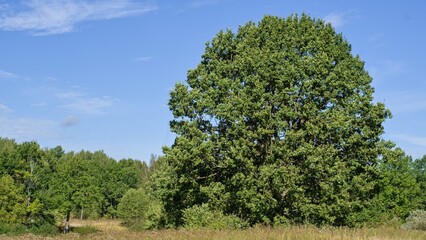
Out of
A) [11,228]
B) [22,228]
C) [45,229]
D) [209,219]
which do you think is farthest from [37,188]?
[209,219]

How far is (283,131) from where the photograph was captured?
2888 cm

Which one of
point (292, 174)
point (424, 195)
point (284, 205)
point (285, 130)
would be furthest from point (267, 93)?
point (424, 195)

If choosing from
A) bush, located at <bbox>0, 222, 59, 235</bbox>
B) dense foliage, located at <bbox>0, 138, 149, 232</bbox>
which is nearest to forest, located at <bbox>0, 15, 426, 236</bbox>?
bush, located at <bbox>0, 222, 59, 235</bbox>

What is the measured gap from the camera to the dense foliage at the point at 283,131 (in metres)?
28.2

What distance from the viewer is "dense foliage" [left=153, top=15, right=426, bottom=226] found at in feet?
92.6

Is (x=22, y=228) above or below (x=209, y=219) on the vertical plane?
below

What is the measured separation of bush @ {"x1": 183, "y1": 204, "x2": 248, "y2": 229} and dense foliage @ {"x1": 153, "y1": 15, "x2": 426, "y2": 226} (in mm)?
1158

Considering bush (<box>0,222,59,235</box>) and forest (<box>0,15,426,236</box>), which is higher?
forest (<box>0,15,426,236</box>)

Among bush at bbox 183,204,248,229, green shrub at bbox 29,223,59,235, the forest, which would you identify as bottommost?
green shrub at bbox 29,223,59,235

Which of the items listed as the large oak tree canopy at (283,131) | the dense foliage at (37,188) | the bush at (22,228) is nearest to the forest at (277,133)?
the large oak tree canopy at (283,131)

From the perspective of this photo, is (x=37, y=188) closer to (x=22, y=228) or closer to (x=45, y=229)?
(x=45, y=229)

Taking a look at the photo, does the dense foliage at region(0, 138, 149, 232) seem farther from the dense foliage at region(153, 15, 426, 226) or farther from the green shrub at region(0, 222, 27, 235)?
the dense foliage at region(153, 15, 426, 226)

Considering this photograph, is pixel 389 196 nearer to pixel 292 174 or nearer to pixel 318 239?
pixel 292 174

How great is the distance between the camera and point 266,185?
2767 centimetres
